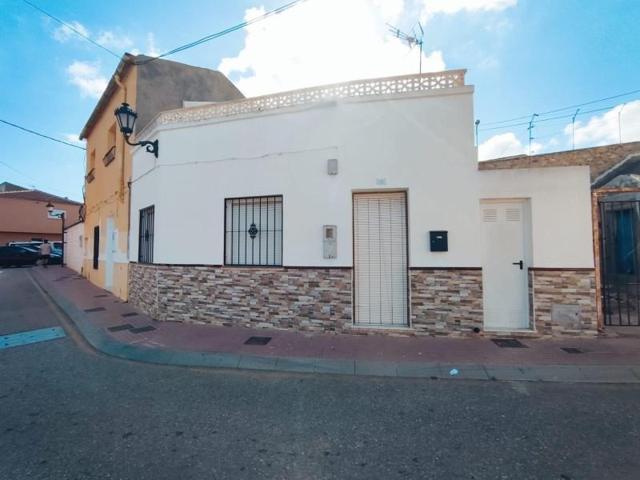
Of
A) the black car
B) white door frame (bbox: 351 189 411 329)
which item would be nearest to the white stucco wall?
white door frame (bbox: 351 189 411 329)

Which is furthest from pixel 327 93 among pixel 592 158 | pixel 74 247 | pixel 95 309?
pixel 74 247

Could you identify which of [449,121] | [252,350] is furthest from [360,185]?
[252,350]

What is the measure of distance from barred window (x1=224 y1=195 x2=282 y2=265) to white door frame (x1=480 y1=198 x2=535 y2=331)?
150 inches

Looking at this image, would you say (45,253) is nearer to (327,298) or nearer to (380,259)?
(327,298)

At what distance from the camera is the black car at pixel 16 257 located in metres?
21.7

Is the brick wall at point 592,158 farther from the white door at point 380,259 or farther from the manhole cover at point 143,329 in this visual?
the manhole cover at point 143,329

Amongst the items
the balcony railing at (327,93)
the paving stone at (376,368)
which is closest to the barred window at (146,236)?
the balcony railing at (327,93)

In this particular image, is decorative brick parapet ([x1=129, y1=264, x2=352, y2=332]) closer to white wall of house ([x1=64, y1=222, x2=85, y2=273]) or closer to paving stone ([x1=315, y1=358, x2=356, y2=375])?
paving stone ([x1=315, y1=358, x2=356, y2=375])

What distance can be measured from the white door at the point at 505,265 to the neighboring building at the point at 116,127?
29.6ft

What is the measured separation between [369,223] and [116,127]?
9.43 metres

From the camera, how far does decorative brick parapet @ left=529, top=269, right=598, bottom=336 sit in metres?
5.32

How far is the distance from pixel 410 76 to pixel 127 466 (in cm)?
646

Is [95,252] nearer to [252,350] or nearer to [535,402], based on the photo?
[252,350]

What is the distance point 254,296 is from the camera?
20.3 feet
